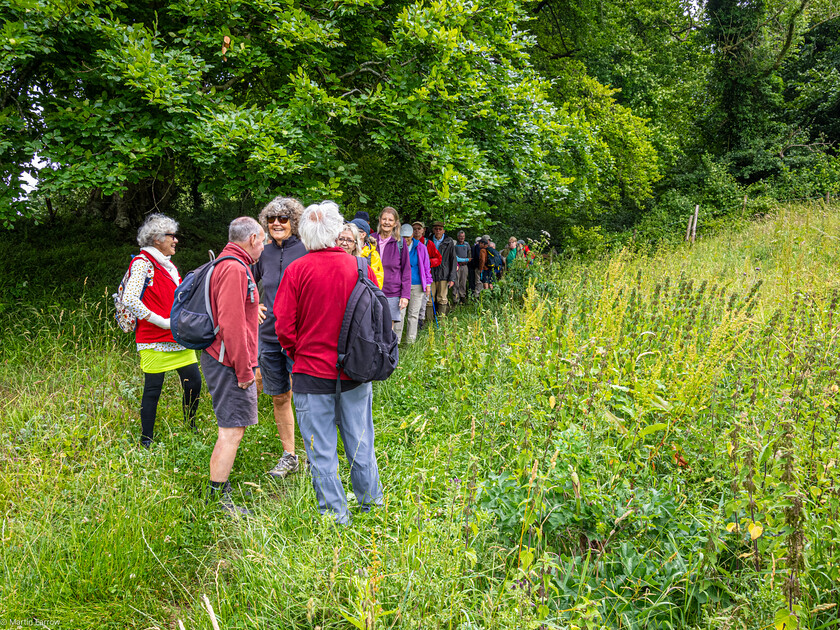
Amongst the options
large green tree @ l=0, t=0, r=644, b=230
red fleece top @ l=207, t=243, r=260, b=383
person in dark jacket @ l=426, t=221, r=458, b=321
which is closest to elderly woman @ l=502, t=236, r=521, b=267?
person in dark jacket @ l=426, t=221, r=458, b=321

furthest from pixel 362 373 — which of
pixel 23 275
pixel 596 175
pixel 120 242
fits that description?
pixel 120 242

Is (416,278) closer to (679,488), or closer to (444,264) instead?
(444,264)

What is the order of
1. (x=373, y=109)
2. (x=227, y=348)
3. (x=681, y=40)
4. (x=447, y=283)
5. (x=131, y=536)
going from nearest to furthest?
(x=131, y=536) < (x=227, y=348) < (x=373, y=109) < (x=447, y=283) < (x=681, y=40)

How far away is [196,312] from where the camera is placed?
143 inches

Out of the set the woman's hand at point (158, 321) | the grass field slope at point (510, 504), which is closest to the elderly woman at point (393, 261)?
the grass field slope at point (510, 504)

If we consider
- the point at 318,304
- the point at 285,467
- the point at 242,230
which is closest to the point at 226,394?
the point at 285,467

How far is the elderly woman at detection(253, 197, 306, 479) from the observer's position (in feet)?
13.6

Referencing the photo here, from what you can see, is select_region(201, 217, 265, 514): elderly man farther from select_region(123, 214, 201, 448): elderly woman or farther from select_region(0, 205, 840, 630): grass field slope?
select_region(123, 214, 201, 448): elderly woman

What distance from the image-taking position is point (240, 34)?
6.99 meters

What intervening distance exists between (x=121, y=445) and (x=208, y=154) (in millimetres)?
3359

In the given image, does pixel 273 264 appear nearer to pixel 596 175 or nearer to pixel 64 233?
pixel 596 175

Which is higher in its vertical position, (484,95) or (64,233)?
(484,95)

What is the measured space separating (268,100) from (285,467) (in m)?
6.41

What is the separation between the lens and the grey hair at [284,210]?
4.14m
